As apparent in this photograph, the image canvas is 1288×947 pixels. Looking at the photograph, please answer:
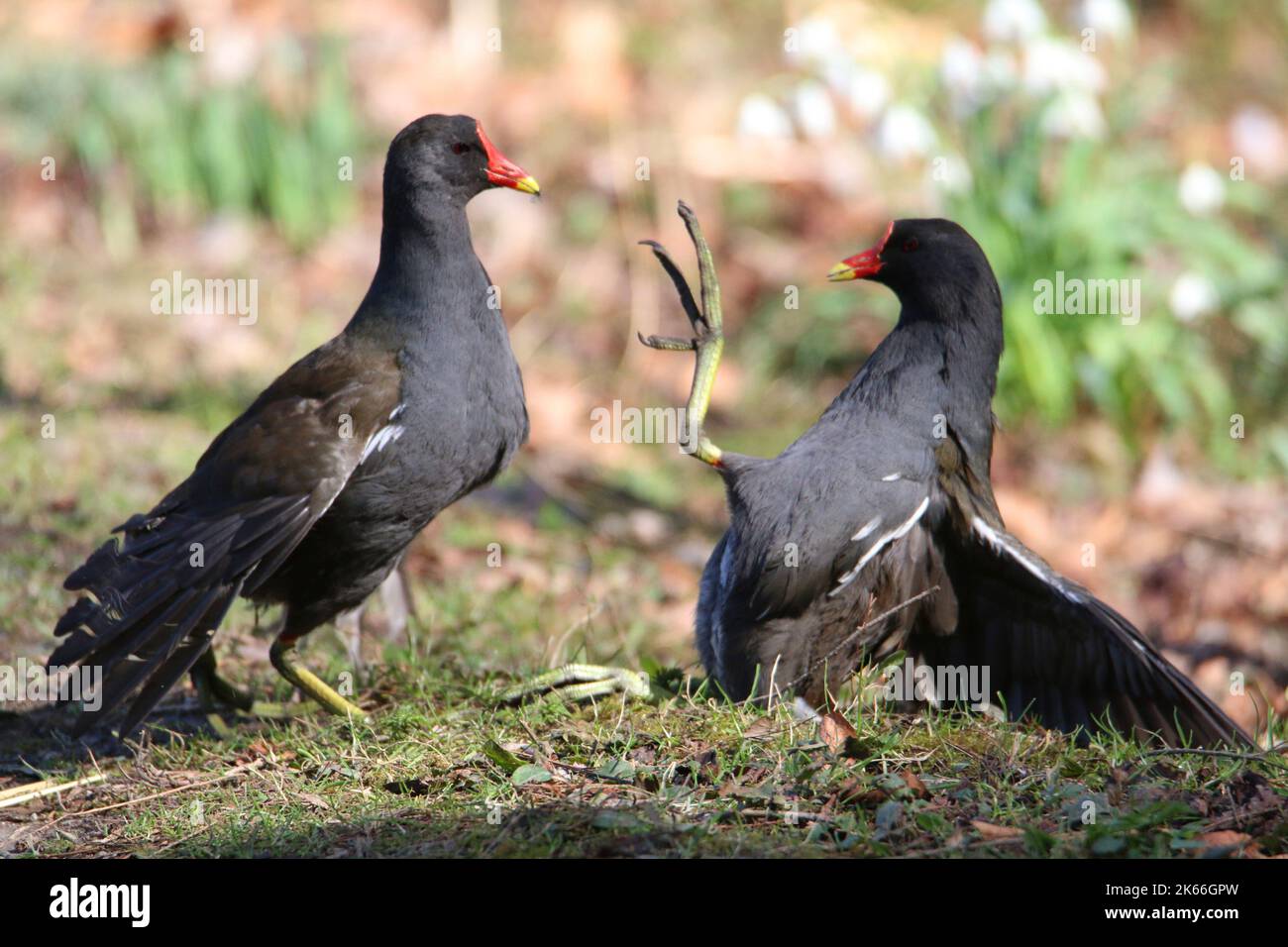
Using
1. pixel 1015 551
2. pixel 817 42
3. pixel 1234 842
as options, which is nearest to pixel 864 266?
pixel 1015 551

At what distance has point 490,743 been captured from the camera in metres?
3.60

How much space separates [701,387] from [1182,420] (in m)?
3.86

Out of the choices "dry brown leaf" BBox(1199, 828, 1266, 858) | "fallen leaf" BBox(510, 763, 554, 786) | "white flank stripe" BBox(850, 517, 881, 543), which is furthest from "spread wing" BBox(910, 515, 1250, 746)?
"fallen leaf" BBox(510, 763, 554, 786)

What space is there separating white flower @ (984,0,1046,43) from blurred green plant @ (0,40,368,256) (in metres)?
3.56

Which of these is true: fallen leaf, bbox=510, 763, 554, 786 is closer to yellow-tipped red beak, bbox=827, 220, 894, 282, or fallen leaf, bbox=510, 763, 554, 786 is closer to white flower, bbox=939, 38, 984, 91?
yellow-tipped red beak, bbox=827, 220, 894, 282

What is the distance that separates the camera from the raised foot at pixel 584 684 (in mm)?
3963

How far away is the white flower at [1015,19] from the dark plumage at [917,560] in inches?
116

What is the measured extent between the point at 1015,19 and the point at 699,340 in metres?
3.18

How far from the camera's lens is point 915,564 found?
157 inches

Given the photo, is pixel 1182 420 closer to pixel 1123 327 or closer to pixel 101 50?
pixel 1123 327

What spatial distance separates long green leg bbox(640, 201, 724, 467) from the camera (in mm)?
4184

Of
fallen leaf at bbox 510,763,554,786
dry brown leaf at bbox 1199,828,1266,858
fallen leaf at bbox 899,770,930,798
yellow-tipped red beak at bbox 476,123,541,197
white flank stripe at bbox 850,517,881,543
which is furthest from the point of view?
yellow-tipped red beak at bbox 476,123,541,197

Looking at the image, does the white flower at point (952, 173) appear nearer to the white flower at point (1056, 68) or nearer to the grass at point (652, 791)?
the white flower at point (1056, 68)

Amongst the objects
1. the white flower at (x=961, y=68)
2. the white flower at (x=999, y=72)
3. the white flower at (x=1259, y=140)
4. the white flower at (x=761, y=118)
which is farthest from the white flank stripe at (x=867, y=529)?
the white flower at (x=1259, y=140)
